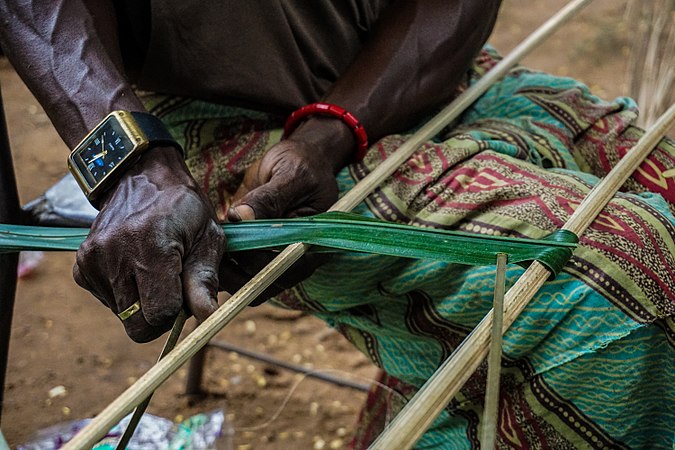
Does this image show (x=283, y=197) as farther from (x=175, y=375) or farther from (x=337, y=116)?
(x=175, y=375)

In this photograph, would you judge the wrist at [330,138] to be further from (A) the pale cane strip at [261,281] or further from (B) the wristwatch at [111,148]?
(B) the wristwatch at [111,148]

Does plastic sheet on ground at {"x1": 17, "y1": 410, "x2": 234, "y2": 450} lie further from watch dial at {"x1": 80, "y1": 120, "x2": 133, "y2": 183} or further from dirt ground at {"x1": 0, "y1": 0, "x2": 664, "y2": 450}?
watch dial at {"x1": 80, "y1": 120, "x2": 133, "y2": 183}

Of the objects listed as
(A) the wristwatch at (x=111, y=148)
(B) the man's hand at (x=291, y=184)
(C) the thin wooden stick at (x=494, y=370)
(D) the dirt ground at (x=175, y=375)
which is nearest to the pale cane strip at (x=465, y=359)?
→ (C) the thin wooden stick at (x=494, y=370)

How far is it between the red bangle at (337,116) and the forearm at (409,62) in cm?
2

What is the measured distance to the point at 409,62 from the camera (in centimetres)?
124

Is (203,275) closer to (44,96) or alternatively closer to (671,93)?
(44,96)

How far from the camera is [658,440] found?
1058 mm

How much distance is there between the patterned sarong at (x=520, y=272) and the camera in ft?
3.21

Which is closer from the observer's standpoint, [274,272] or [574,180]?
[274,272]

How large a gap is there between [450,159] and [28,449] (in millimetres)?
831

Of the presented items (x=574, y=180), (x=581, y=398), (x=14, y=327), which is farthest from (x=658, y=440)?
(x=14, y=327)

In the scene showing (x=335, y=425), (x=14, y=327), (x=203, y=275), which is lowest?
(x=14, y=327)

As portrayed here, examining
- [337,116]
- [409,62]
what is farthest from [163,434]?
[409,62]

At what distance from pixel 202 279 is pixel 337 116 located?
0.39 metres
